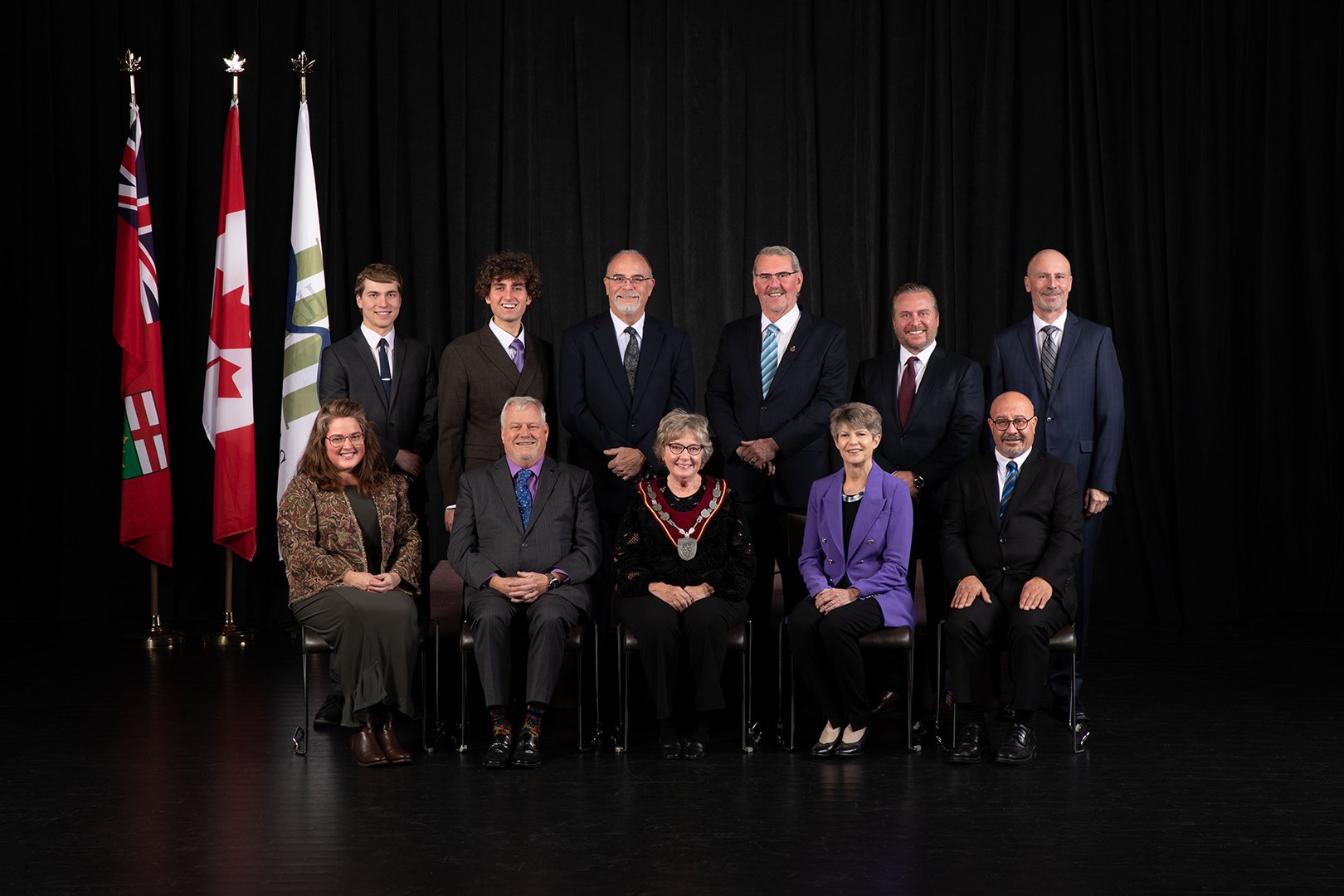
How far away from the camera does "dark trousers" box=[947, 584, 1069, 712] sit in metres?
4.04

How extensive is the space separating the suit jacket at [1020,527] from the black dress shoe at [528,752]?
1.43 m

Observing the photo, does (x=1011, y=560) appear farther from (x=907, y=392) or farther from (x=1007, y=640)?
(x=907, y=392)

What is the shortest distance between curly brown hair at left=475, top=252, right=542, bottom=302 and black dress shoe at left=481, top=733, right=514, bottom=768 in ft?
5.29

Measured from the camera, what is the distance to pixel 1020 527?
167 inches

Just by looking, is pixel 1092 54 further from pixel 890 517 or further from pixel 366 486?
pixel 366 486

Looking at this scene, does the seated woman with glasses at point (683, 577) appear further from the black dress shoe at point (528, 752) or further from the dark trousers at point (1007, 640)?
the dark trousers at point (1007, 640)

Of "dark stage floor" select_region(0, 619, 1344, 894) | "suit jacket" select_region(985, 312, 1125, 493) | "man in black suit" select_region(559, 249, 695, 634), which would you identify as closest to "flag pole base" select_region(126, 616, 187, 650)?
"dark stage floor" select_region(0, 619, 1344, 894)

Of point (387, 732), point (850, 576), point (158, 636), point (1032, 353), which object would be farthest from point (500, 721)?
point (158, 636)

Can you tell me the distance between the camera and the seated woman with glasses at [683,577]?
4.08 metres

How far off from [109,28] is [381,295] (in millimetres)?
3154

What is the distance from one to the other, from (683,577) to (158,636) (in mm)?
3008

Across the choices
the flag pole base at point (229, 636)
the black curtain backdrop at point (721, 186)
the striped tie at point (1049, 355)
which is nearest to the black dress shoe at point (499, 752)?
the striped tie at point (1049, 355)

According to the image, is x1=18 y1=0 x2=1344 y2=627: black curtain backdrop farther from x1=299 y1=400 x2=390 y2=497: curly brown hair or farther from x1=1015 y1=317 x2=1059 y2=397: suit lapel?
x1=299 y1=400 x2=390 y2=497: curly brown hair

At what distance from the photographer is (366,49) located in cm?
677
